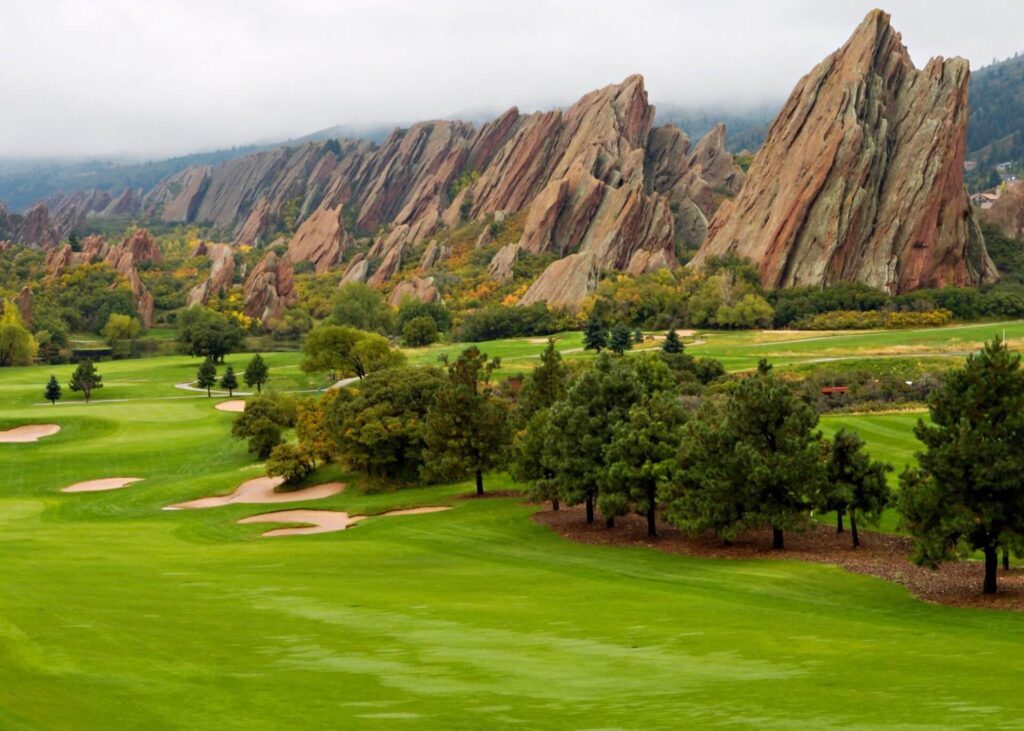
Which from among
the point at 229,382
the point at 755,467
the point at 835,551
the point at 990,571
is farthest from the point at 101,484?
the point at 990,571

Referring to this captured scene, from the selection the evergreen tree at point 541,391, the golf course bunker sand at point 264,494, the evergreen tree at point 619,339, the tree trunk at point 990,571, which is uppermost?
the evergreen tree at point 619,339

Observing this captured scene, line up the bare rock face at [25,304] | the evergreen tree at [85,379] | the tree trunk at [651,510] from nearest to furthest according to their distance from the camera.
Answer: the tree trunk at [651,510] < the evergreen tree at [85,379] < the bare rock face at [25,304]

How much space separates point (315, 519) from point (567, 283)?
132 m

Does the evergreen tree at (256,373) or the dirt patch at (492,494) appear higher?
the evergreen tree at (256,373)

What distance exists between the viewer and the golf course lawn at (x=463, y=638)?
49.8ft

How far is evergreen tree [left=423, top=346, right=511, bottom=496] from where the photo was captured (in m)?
57.8

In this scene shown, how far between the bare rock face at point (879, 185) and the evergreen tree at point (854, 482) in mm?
134311

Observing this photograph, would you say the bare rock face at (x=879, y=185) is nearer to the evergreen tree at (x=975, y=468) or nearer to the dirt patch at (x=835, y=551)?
the dirt patch at (x=835, y=551)

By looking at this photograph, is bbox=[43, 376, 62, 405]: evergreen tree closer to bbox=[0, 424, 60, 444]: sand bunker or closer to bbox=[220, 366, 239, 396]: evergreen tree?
bbox=[220, 366, 239, 396]: evergreen tree

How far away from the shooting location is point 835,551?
39625mm

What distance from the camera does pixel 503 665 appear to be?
18.9m

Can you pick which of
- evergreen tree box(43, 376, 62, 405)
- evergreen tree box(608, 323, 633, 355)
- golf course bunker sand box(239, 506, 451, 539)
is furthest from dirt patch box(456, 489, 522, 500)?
evergreen tree box(43, 376, 62, 405)

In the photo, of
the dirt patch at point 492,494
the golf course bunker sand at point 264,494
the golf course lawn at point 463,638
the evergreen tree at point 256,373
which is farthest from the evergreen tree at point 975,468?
the evergreen tree at point 256,373

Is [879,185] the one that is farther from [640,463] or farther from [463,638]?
[463,638]
